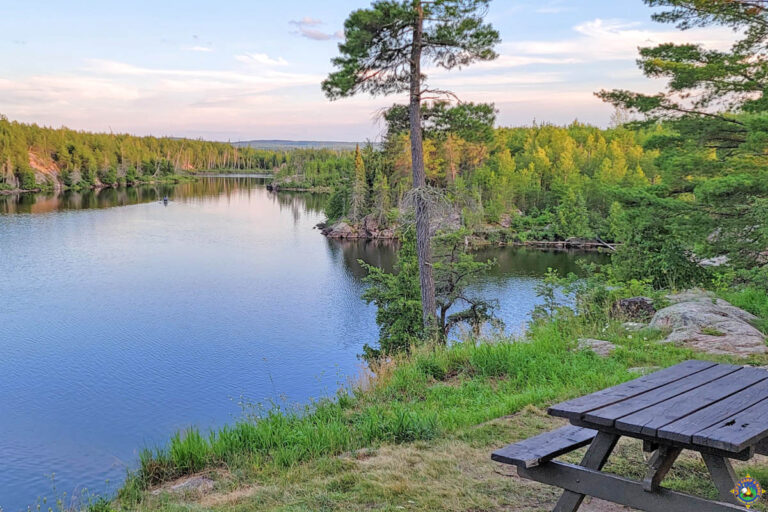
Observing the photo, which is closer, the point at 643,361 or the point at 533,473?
the point at 533,473

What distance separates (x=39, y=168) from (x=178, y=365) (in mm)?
105992

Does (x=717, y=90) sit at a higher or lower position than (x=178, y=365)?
higher

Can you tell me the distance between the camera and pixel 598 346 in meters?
7.66

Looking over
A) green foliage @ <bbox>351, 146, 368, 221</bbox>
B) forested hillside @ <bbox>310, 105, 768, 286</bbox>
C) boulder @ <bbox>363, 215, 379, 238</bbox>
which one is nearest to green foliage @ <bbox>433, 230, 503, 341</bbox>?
forested hillside @ <bbox>310, 105, 768, 286</bbox>

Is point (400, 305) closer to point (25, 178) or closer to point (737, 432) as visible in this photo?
point (737, 432)

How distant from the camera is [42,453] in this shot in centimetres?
1538

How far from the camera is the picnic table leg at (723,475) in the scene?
2.98 m

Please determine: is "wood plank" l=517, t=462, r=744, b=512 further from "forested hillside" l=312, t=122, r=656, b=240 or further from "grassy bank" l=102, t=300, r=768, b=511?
"forested hillside" l=312, t=122, r=656, b=240

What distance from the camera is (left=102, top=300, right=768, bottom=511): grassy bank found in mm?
4125

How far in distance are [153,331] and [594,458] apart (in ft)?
82.1

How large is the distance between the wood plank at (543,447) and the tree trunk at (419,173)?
37.0 feet

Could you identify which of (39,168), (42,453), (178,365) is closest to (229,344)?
(178,365)

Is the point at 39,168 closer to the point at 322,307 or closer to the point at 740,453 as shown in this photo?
the point at 322,307

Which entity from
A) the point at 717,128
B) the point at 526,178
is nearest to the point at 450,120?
the point at 717,128
